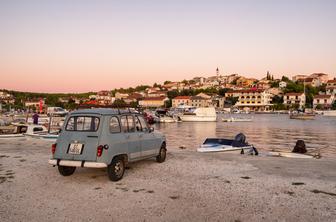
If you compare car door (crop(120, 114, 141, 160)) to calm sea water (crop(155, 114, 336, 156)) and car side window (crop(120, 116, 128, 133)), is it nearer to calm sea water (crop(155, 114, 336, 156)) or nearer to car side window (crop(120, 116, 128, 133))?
car side window (crop(120, 116, 128, 133))

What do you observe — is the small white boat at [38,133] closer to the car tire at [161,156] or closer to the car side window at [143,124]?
the car tire at [161,156]

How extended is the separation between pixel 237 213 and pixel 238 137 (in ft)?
46.7

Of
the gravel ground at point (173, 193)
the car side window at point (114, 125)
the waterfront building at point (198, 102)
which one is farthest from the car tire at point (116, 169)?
the waterfront building at point (198, 102)

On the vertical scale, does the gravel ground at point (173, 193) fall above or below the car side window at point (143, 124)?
below

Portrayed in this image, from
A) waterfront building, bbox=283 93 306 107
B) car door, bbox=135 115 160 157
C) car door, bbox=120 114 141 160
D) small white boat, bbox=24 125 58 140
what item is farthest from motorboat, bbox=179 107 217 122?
waterfront building, bbox=283 93 306 107

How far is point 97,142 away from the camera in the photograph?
8.88 m

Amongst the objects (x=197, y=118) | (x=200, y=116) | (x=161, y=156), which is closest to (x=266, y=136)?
(x=161, y=156)

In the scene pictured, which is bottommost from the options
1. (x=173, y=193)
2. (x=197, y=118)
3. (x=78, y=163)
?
(x=173, y=193)

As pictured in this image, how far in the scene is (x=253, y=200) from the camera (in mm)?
7516

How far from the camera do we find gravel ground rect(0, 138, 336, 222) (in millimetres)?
6551

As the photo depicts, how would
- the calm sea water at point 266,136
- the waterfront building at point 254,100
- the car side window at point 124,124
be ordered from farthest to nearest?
the waterfront building at point 254,100 < the calm sea water at point 266,136 < the car side window at point 124,124

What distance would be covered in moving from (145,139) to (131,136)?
1.01 metres

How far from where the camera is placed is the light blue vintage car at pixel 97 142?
8898 millimetres

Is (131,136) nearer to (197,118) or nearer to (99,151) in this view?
(99,151)
